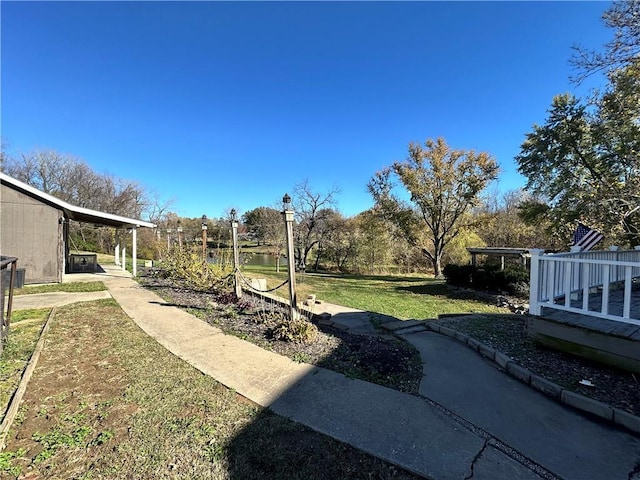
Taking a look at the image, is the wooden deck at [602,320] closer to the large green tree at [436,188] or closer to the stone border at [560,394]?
the stone border at [560,394]

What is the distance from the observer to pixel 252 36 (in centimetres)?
860

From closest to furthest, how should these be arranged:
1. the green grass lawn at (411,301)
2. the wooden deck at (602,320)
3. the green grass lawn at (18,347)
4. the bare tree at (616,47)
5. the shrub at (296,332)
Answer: the green grass lawn at (18,347) → the wooden deck at (602,320) → the shrub at (296,332) → the bare tree at (616,47) → the green grass lawn at (411,301)

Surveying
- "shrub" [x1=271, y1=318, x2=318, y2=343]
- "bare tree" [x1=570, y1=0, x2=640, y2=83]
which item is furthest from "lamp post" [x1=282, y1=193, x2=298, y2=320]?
"bare tree" [x1=570, y1=0, x2=640, y2=83]

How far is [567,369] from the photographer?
3359 mm

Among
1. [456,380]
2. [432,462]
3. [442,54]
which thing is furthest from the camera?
[442,54]

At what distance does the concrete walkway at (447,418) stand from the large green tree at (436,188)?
1405cm

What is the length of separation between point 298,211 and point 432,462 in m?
19.5

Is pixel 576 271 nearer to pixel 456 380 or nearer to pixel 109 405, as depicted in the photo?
pixel 456 380

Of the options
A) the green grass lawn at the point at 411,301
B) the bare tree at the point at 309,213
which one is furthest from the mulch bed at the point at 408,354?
the bare tree at the point at 309,213

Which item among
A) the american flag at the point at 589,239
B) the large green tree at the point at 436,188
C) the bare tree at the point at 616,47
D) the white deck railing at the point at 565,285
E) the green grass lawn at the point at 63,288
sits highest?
the bare tree at the point at 616,47

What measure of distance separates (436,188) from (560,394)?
15.0 metres

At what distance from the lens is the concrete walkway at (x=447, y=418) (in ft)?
6.63

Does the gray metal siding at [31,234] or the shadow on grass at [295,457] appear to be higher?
the gray metal siding at [31,234]

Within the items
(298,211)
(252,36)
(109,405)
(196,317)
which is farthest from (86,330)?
(298,211)
